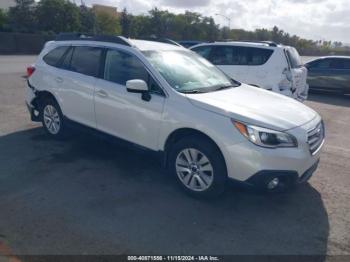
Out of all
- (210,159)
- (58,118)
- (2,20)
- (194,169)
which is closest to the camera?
(210,159)

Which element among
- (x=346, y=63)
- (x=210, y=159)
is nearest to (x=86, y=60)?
(x=210, y=159)

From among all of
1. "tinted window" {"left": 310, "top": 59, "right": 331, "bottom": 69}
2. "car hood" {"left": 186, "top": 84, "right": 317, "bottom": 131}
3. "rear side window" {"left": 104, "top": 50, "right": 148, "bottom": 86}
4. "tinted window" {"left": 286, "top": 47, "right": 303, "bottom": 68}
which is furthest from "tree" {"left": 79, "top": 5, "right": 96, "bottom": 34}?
"car hood" {"left": 186, "top": 84, "right": 317, "bottom": 131}

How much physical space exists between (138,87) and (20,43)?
3295 cm

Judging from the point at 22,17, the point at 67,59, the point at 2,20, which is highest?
the point at 22,17

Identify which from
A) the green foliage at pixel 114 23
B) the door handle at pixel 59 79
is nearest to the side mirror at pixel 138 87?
the door handle at pixel 59 79

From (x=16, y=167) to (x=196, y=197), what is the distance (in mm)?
2561

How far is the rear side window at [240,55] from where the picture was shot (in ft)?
27.8

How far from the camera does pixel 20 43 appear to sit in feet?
107

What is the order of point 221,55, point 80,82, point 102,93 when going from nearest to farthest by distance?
point 102,93 < point 80,82 < point 221,55

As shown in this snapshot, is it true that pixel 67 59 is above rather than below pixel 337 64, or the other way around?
above

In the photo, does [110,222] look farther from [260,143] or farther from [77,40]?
[77,40]

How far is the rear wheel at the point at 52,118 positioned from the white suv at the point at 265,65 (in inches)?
190

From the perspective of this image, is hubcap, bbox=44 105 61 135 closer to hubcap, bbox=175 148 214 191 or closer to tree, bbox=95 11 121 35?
hubcap, bbox=175 148 214 191

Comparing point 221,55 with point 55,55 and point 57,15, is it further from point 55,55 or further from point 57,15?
point 57,15
